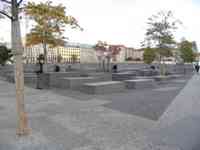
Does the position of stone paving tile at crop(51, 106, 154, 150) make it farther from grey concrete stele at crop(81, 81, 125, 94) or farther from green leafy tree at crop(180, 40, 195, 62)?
green leafy tree at crop(180, 40, 195, 62)

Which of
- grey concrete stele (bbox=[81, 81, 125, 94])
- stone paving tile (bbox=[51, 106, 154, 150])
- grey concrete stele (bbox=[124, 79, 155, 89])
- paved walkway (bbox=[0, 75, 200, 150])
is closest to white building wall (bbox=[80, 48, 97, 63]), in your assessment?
grey concrete stele (bbox=[124, 79, 155, 89])

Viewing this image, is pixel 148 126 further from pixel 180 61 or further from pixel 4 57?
pixel 180 61

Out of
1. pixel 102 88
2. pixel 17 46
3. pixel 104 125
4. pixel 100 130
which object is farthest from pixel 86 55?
pixel 17 46

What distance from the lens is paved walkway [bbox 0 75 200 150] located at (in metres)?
3.94

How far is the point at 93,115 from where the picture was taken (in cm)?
626

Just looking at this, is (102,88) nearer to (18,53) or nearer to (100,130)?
(100,130)

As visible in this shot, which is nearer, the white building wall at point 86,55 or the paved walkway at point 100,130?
the paved walkway at point 100,130

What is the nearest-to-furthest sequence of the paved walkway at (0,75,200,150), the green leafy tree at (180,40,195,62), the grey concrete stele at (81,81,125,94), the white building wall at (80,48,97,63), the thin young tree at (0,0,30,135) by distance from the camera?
the paved walkway at (0,75,200,150), the thin young tree at (0,0,30,135), the grey concrete stele at (81,81,125,94), the green leafy tree at (180,40,195,62), the white building wall at (80,48,97,63)

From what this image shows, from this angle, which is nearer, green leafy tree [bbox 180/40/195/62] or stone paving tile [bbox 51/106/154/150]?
stone paving tile [bbox 51/106/154/150]

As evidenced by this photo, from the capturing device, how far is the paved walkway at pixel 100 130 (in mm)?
3936

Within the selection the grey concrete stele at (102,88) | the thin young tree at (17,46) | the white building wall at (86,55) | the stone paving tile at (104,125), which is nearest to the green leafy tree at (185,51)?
the grey concrete stele at (102,88)

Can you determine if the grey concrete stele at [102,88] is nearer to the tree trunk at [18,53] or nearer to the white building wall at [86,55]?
the tree trunk at [18,53]

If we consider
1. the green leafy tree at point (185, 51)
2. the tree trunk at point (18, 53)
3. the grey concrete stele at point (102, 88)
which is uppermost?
the green leafy tree at point (185, 51)

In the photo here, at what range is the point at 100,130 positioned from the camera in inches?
190
